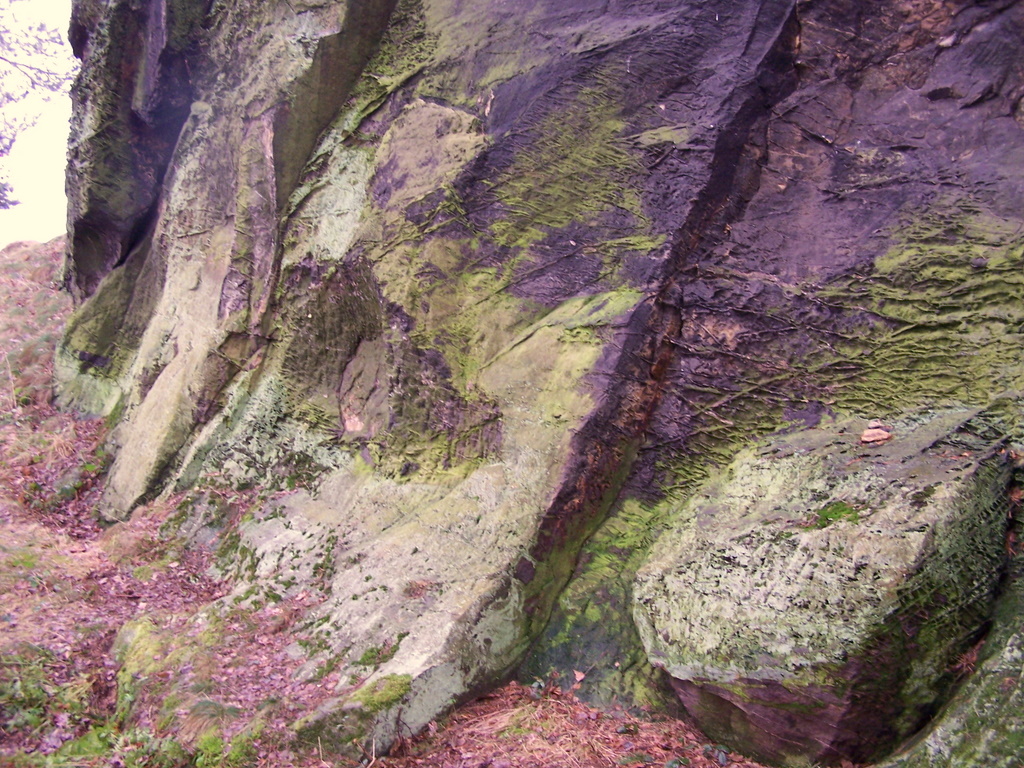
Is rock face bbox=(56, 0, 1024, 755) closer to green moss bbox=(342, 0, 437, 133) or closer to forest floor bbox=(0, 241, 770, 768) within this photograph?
green moss bbox=(342, 0, 437, 133)

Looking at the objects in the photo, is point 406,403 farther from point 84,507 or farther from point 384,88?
point 84,507

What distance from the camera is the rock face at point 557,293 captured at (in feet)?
15.6

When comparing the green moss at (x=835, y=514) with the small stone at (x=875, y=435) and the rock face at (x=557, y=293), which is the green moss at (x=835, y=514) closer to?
the rock face at (x=557, y=293)

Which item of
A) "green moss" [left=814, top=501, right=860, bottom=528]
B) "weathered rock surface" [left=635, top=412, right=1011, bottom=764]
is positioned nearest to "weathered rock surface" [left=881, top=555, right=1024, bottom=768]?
"weathered rock surface" [left=635, top=412, right=1011, bottom=764]

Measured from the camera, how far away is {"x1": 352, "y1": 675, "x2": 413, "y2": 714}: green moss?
4609 millimetres

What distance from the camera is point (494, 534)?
17.8ft

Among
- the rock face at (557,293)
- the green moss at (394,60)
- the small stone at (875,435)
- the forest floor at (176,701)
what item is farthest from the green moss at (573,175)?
the forest floor at (176,701)

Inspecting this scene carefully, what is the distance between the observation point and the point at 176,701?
4965mm

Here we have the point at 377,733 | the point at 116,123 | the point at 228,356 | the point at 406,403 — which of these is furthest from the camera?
the point at 116,123

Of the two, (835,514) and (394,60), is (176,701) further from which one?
(394,60)

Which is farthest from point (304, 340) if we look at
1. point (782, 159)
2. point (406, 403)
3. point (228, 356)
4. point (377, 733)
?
point (782, 159)

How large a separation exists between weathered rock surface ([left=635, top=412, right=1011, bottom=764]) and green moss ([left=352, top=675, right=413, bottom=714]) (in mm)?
1770

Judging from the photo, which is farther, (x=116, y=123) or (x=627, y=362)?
(x=116, y=123)

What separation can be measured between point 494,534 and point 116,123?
8875 millimetres
